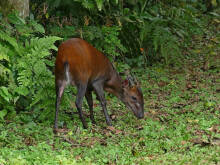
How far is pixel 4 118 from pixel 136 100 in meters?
2.16

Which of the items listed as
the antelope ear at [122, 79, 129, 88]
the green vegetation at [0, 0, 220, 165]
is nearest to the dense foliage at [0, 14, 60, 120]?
the green vegetation at [0, 0, 220, 165]

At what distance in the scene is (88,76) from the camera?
5.96 metres

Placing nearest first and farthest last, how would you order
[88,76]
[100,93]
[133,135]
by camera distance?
[133,135] → [88,76] → [100,93]

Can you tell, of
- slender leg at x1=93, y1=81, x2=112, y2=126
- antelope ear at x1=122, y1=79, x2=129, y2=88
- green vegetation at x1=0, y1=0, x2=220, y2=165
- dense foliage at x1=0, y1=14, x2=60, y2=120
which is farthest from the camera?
antelope ear at x1=122, y1=79, x2=129, y2=88

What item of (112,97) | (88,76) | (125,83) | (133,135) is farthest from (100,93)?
(112,97)

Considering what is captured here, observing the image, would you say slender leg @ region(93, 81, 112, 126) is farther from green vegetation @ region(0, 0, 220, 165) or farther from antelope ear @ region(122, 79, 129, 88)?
antelope ear @ region(122, 79, 129, 88)

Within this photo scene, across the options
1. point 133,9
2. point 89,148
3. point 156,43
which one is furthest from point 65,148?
point 133,9

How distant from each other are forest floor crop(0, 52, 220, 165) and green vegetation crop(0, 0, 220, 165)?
12mm

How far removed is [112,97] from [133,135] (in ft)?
7.01

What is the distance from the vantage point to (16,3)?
656cm

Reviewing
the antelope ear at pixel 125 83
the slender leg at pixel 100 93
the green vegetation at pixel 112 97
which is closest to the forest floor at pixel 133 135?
the green vegetation at pixel 112 97

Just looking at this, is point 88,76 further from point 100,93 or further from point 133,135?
point 133,135

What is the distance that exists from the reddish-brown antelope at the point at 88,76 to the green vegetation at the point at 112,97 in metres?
0.28

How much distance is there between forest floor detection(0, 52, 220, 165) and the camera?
4562 millimetres
